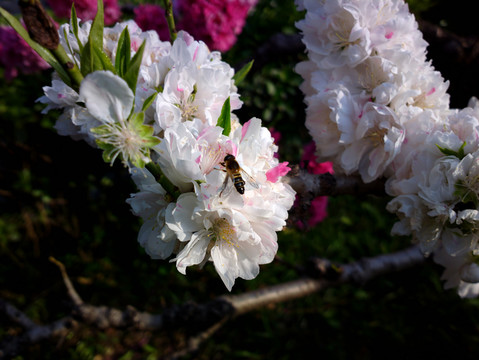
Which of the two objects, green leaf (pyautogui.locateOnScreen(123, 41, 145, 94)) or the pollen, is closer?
green leaf (pyautogui.locateOnScreen(123, 41, 145, 94))

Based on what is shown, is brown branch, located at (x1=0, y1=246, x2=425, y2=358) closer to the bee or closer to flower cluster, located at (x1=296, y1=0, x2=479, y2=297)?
flower cluster, located at (x1=296, y1=0, x2=479, y2=297)

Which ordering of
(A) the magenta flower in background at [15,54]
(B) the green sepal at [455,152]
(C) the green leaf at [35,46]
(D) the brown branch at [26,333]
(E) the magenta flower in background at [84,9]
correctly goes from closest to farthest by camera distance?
(C) the green leaf at [35,46], (B) the green sepal at [455,152], (D) the brown branch at [26,333], (E) the magenta flower in background at [84,9], (A) the magenta flower in background at [15,54]

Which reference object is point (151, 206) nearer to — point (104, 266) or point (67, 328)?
point (67, 328)

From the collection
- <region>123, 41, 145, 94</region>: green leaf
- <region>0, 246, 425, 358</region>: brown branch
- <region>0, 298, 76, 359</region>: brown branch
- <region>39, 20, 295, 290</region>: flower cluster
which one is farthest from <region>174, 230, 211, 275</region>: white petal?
<region>0, 298, 76, 359</region>: brown branch

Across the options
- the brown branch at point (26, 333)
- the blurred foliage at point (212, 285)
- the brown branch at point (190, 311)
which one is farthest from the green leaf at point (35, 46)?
the blurred foliage at point (212, 285)

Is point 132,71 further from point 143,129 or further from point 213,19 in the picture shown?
point 213,19

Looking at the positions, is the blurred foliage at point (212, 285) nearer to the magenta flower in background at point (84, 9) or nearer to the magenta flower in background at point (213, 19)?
the magenta flower in background at point (213, 19)
